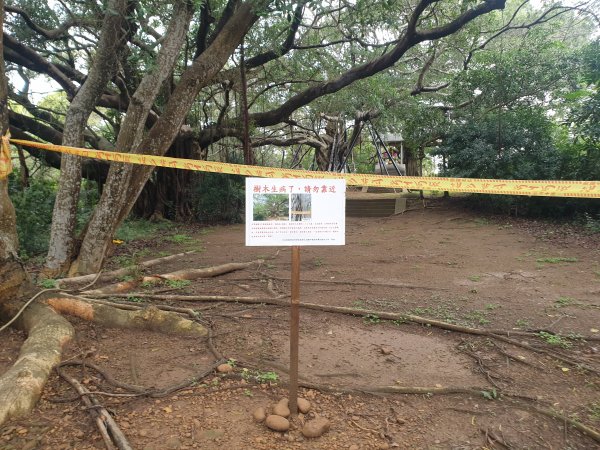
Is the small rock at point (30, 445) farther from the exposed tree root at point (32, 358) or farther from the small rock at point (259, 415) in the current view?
the small rock at point (259, 415)

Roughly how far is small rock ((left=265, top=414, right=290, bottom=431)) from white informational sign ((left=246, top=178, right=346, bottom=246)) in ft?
3.31

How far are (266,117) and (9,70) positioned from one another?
664 cm

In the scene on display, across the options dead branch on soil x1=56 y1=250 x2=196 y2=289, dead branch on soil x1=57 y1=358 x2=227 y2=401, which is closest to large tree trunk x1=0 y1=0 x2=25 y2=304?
dead branch on soil x1=56 y1=250 x2=196 y2=289

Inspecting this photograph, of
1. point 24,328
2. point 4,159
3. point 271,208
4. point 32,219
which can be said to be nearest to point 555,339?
point 271,208

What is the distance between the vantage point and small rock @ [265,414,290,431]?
2.40m

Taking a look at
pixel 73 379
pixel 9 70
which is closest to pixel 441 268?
pixel 73 379

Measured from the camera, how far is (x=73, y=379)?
284cm

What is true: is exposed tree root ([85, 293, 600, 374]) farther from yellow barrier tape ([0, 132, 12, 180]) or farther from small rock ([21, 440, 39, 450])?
small rock ([21, 440, 39, 450])

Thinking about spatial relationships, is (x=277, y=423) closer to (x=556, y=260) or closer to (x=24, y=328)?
(x=24, y=328)

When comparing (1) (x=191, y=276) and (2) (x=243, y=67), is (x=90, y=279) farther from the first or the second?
(2) (x=243, y=67)

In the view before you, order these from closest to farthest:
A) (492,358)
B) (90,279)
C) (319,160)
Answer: (492,358) < (90,279) < (319,160)

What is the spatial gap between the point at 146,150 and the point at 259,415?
13.5 ft

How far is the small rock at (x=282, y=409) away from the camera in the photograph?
8.23ft

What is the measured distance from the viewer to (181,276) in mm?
5566
